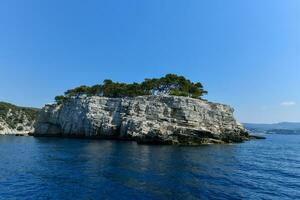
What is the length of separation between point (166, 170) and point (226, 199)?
12.7 metres

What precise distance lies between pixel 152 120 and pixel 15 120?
11686 cm

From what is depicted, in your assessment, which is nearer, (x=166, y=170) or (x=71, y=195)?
(x=71, y=195)

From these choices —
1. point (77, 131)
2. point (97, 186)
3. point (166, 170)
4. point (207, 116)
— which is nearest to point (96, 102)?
point (77, 131)

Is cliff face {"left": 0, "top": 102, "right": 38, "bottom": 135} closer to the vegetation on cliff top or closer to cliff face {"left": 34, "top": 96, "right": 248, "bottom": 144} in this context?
the vegetation on cliff top

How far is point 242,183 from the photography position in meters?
28.8

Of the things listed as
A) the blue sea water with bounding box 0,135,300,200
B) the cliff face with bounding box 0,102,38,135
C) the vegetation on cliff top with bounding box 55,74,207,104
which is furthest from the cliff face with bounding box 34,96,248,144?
the cliff face with bounding box 0,102,38,135

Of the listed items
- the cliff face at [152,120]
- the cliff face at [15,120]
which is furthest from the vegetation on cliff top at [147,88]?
the cliff face at [15,120]

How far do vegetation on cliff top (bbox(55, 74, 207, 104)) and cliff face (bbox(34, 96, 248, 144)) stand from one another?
18.8 metres

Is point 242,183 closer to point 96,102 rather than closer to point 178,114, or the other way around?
point 178,114

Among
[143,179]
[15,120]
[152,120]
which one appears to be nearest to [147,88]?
[152,120]

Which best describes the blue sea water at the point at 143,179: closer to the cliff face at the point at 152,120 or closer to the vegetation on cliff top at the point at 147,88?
the cliff face at the point at 152,120

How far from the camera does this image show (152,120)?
2911 inches

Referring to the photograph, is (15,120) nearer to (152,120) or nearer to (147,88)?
(147,88)

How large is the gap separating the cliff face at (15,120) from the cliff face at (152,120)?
6433 cm
